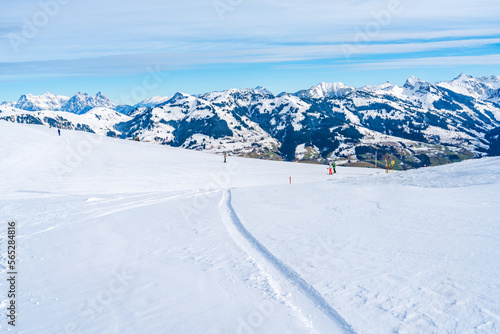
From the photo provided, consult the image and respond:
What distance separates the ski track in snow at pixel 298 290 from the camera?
8566mm

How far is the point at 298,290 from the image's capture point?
1039 cm

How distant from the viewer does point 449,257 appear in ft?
39.3

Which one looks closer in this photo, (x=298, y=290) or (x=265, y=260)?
(x=298, y=290)

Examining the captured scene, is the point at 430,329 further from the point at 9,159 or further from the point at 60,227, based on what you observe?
the point at 9,159

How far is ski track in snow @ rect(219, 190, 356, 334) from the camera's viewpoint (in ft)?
28.1

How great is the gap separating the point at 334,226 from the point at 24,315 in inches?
546

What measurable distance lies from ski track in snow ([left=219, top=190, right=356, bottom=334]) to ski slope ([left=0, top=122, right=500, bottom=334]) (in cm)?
5

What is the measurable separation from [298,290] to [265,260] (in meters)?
2.76

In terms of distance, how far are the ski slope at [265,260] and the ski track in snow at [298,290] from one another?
5 cm

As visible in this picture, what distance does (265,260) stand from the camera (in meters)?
13.0

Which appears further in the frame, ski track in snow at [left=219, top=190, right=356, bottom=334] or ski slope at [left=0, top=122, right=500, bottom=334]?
ski slope at [left=0, top=122, right=500, bottom=334]

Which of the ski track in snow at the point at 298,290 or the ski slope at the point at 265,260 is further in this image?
the ski slope at the point at 265,260

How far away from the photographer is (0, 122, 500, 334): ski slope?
8945 millimetres

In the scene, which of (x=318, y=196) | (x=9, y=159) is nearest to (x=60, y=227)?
(x=318, y=196)
